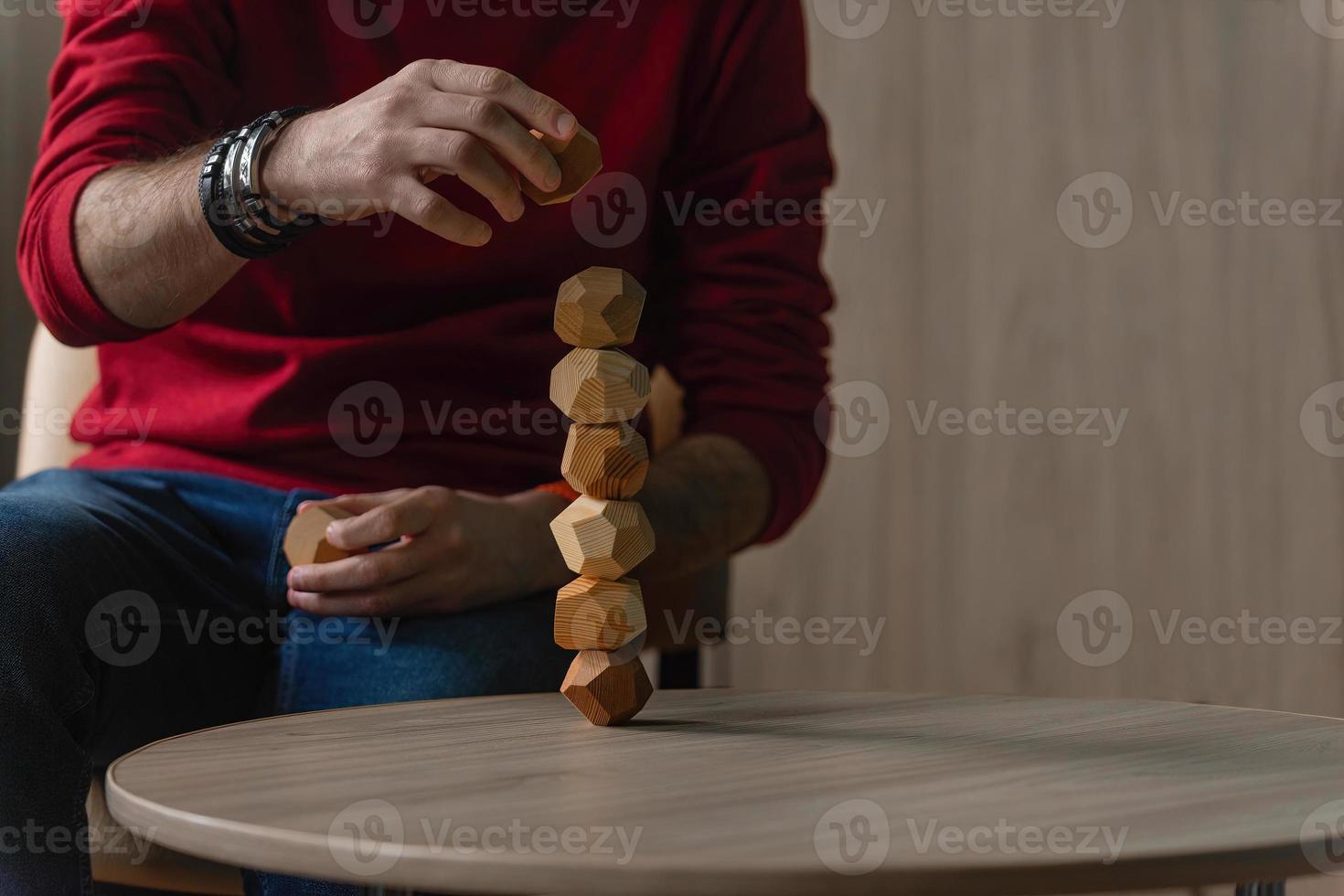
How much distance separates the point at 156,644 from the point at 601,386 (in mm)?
420

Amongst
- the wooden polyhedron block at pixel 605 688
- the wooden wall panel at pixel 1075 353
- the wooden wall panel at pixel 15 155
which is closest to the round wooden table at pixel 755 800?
the wooden polyhedron block at pixel 605 688

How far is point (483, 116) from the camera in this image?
2.35ft

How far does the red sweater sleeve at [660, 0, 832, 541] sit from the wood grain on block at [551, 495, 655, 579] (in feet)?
1.61

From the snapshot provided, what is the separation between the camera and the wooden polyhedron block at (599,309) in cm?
72

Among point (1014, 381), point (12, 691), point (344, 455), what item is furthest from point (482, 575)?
point (1014, 381)

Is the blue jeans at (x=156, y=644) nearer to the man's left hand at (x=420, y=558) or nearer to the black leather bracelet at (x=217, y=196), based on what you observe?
the man's left hand at (x=420, y=558)

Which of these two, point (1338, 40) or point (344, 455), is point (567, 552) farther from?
point (1338, 40)

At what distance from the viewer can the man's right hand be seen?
28.3 inches

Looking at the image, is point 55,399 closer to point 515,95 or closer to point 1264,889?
point 515,95

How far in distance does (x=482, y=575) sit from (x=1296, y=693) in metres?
1.28

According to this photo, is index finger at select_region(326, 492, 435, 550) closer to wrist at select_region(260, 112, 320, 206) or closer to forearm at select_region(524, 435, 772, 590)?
forearm at select_region(524, 435, 772, 590)

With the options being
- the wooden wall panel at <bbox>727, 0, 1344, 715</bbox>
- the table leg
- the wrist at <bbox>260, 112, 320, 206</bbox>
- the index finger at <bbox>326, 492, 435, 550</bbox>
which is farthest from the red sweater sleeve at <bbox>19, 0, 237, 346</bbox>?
the wooden wall panel at <bbox>727, 0, 1344, 715</bbox>

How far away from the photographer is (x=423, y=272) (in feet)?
3.71

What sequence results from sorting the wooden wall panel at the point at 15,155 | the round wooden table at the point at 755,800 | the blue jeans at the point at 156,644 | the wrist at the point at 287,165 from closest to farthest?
the round wooden table at the point at 755,800
the blue jeans at the point at 156,644
the wrist at the point at 287,165
the wooden wall panel at the point at 15,155
